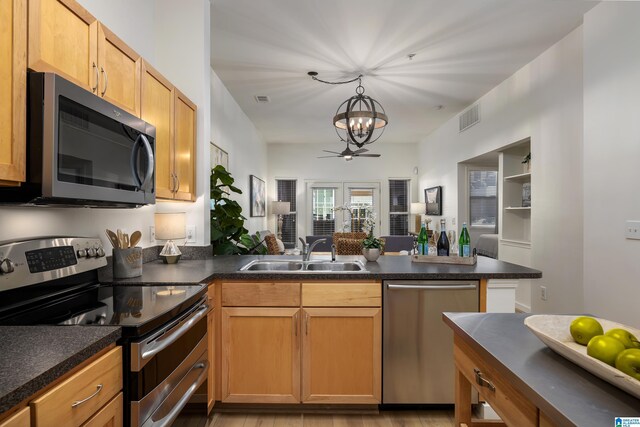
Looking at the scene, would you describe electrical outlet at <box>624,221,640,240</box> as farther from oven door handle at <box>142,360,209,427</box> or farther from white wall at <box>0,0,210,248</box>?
white wall at <box>0,0,210,248</box>

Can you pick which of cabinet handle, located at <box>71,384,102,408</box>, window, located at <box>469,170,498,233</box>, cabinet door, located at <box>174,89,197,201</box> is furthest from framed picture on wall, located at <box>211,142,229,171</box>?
window, located at <box>469,170,498,233</box>

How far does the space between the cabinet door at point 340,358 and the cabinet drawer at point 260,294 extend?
0.13 m

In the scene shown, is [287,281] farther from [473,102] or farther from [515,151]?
[473,102]

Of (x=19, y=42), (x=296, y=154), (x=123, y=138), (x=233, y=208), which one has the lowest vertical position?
(x=233, y=208)

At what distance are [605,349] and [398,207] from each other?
785 cm

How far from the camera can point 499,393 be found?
0.89 metres

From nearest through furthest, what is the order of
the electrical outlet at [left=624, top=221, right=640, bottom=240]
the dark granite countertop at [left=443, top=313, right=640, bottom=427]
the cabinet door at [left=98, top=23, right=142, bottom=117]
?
the dark granite countertop at [left=443, top=313, right=640, bottom=427]
the cabinet door at [left=98, top=23, right=142, bottom=117]
the electrical outlet at [left=624, top=221, right=640, bottom=240]

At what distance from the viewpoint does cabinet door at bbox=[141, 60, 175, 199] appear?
194 centimetres

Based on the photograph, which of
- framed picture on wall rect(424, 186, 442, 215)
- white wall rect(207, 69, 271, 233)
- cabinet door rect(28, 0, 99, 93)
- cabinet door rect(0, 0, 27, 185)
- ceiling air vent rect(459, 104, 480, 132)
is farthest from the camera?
framed picture on wall rect(424, 186, 442, 215)

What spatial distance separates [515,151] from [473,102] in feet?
3.62

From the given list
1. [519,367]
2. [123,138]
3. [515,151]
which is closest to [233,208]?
[123,138]

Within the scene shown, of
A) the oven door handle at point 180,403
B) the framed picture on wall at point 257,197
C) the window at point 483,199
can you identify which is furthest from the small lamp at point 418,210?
the oven door handle at point 180,403

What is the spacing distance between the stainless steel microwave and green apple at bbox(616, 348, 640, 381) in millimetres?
1524

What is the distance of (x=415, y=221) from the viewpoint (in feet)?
26.8
